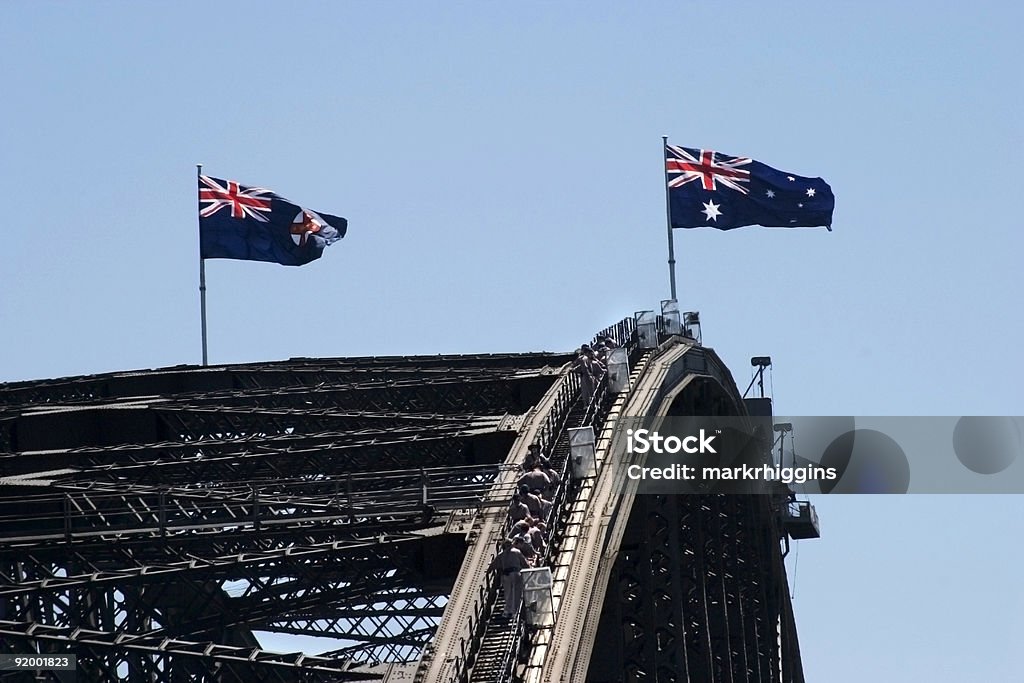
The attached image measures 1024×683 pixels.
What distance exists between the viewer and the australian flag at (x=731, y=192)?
59156 millimetres

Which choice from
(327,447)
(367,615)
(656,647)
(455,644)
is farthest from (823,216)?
(455,644)

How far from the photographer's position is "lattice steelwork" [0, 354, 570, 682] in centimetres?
3316

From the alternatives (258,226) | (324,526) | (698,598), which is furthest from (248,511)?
(258,226)

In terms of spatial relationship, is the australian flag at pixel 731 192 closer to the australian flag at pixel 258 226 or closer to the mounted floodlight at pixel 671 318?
the mounted floodlight at pixel 671 318

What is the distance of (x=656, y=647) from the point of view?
45500mm

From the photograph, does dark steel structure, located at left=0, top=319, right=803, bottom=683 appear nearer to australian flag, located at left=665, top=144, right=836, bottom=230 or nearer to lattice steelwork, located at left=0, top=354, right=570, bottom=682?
lattice steelwork, located at left=0, top=354, right=570, bottom=682

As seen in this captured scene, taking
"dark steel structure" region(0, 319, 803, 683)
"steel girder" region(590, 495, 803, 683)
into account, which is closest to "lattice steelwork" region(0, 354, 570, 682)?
"dark steel structure" region(0, 319, 803, 683)

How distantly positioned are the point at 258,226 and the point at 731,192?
43.1 feet

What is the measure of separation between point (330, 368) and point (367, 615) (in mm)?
21253

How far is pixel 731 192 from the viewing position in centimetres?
5950

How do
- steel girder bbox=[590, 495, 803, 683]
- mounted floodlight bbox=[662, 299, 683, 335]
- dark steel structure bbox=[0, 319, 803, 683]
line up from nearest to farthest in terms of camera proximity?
dark steel structure bbox=[0, 319, 803, 683]
steel girder bbox=[590, 495, 803, 683]
mounted floodlight bbox=[662, 299, 683, 335]

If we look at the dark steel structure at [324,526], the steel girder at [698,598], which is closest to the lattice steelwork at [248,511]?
the dark steel structure at [324,526]

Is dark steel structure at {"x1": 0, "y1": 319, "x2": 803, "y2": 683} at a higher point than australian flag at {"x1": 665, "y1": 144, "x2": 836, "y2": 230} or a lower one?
lower

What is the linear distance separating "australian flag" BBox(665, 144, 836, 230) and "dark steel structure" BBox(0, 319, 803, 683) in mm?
4663
